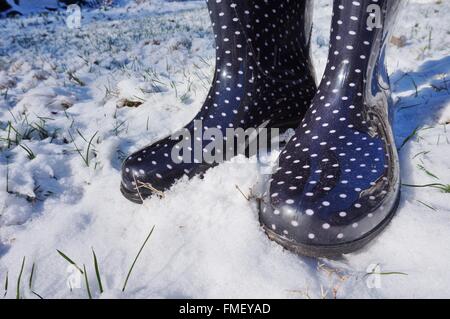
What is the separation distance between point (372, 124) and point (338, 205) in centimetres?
32

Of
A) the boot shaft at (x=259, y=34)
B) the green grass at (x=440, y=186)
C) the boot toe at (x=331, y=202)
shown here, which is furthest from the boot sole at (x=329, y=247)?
the boot shaft at (x=259, y=34)

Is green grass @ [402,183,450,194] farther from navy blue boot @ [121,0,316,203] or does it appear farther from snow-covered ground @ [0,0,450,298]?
navy blue boot @ [121,0,316,203]

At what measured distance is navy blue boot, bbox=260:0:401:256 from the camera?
82cm

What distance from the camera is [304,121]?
1097mm

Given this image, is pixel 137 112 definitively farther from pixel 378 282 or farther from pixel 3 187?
pixel 378 282

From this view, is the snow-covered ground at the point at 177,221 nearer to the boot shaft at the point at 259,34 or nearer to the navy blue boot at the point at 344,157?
the navy blue boot at the point at 344,157

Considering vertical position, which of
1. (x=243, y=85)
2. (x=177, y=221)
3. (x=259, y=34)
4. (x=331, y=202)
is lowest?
(x=177, y=221)

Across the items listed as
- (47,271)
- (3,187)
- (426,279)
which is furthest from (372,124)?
(3,187)

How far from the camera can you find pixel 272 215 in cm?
86

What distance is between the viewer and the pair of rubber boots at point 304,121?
83cm

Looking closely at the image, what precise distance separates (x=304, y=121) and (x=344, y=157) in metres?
0.20

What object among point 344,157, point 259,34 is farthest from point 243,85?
point 344,157

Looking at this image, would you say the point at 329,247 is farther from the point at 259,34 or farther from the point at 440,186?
the point at 259,34

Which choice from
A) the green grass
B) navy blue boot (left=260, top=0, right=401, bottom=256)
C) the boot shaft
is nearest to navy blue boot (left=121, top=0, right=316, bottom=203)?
the boot shaft
